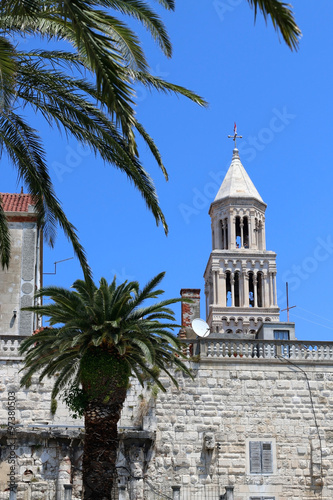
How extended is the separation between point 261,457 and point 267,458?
214 millimetres

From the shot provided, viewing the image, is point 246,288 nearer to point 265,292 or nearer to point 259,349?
point 265,292

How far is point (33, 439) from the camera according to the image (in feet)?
90.5

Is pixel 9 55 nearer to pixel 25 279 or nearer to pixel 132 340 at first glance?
pixel 132 340

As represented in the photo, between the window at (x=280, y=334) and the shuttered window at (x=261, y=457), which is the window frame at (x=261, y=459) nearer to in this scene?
the shuttered window at (x=261, y=457)

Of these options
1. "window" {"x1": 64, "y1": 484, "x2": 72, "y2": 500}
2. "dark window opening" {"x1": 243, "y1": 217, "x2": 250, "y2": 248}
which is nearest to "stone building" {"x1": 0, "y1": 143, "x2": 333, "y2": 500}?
"window" {"x1": 64, "y1": 484, "x2": 72, "y2": 500}

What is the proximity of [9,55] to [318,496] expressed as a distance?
70.2ft

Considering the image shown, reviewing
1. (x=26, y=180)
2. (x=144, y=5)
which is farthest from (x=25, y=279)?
(x=144, y=5)

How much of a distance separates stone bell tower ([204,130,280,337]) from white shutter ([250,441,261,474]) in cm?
3698

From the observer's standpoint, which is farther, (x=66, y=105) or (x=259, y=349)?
(x=259, y=349)

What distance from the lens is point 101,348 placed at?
23.0 m

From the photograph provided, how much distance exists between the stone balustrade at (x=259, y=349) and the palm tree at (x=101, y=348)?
647cm

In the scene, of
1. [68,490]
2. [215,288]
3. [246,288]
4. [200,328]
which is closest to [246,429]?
[200,328]

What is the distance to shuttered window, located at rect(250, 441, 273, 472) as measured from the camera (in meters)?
28.8

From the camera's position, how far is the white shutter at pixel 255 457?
2881cm
